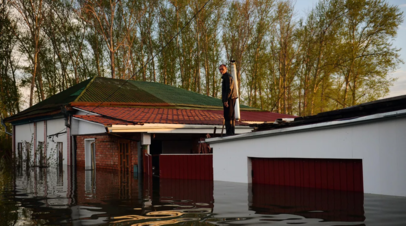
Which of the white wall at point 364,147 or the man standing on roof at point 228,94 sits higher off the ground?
the man standing on roof at point 228,94

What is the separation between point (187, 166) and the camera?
15.3m

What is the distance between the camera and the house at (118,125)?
19031 millimetres

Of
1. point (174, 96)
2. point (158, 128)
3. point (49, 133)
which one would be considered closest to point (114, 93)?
point (174, 96)

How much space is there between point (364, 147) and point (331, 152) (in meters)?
0.89

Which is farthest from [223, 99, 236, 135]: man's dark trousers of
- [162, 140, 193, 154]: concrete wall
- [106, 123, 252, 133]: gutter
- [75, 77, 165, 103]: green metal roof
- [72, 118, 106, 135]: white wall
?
[75, 77, 165, 103]: green metal roof

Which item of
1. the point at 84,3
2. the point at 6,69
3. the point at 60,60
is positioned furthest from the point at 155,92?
the point at 6,69

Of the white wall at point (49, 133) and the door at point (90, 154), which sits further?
the white wall at point (49, 133)

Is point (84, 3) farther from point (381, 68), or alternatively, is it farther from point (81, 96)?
point (381, 68)

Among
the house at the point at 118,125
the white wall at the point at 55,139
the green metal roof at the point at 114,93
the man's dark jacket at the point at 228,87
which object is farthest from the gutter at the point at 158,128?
the white wall at the point at 55,139

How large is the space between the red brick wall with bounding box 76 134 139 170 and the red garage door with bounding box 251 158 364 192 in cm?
785

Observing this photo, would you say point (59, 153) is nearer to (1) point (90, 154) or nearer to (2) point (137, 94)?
(1) point (90, 154)

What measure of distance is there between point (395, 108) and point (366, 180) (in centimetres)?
161

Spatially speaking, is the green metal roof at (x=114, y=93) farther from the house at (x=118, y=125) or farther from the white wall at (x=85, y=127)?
the white wall at (x=85, y=127)

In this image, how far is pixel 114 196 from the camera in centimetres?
1038
